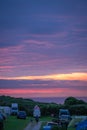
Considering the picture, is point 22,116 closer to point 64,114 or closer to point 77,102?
point 64,114

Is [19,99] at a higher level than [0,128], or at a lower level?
higher

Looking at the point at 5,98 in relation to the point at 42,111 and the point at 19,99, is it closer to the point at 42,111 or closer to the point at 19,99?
the point at 19,99

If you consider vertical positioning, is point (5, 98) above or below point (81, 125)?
above

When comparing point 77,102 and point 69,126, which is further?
point 77,102

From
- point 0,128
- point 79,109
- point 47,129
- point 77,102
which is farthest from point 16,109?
point 47,129

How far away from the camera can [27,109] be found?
91312 millimetres

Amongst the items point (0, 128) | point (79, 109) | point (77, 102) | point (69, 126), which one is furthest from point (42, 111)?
point (0, 128)

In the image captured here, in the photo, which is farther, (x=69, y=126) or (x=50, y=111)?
(x=50, y=111)

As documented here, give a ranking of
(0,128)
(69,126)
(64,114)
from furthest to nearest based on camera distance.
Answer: (64,114)
(69,126)
(0,128)

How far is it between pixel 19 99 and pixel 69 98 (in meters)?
25.1

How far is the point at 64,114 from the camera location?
7269cm

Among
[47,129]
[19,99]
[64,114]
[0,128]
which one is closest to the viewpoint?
[47,129]

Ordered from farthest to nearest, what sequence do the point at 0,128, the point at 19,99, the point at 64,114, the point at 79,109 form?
the point at 19,99 → the point at 79,109 → the point at 64,114 → the point at 0,128

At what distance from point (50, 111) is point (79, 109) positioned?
5.97 m
